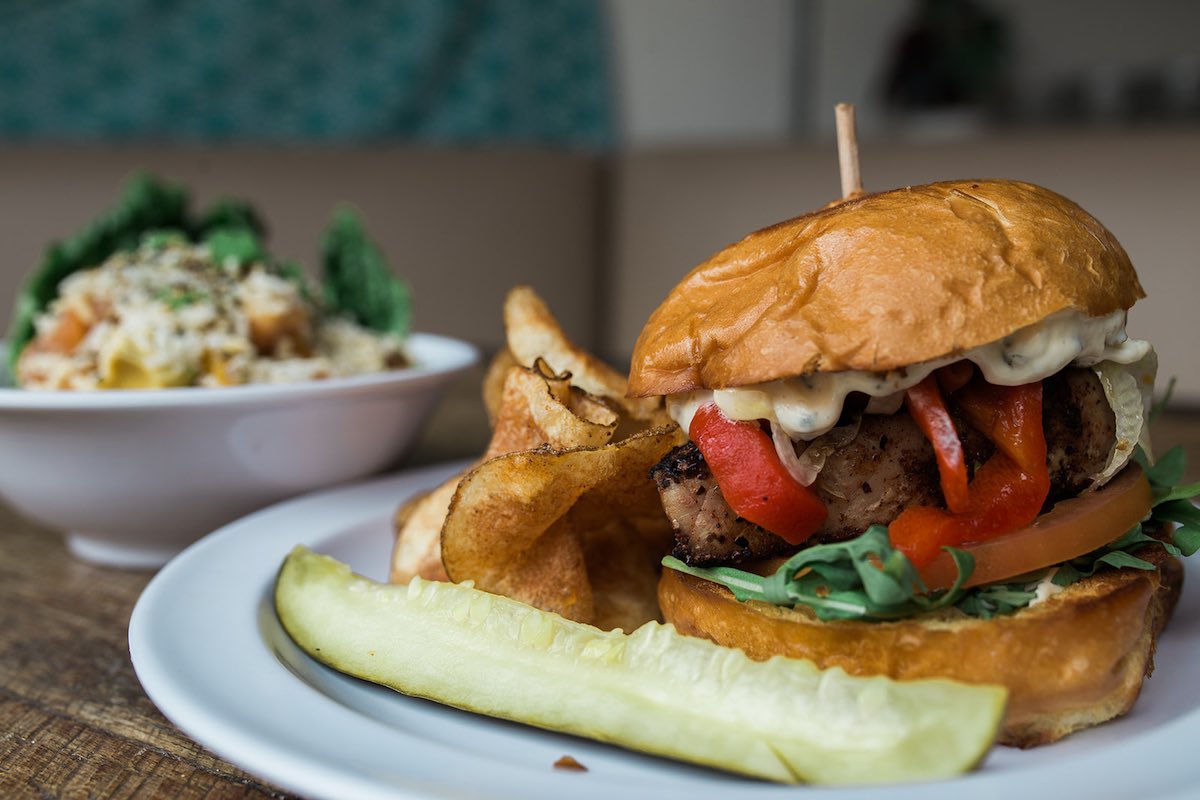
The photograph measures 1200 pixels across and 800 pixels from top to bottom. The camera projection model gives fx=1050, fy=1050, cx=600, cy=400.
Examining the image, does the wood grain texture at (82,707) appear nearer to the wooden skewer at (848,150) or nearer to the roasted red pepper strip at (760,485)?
the roasted red pepper strip at (760,485)

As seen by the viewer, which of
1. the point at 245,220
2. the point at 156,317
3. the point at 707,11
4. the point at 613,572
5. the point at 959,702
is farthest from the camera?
the point at 707,11

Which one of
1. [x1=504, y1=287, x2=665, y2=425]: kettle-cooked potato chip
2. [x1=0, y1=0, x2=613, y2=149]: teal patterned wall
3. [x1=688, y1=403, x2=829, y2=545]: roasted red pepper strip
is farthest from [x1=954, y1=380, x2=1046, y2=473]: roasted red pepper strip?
[x1=0, y1=0, x2=613, y2=149]: teal patterned wall

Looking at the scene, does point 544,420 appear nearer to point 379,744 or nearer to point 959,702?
point 379,744

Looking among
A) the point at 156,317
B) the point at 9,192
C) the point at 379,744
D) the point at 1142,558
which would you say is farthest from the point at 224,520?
the point at 9,192

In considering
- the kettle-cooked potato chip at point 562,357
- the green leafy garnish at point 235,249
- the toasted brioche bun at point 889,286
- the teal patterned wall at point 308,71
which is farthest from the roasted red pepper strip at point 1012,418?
the teal patterned wall at point 308,71

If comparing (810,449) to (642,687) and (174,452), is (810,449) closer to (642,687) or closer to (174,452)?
(642,687)

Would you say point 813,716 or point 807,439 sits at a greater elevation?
point 807,439

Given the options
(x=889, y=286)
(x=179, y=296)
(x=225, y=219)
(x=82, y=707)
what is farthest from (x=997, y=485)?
(x=225, y=219)
